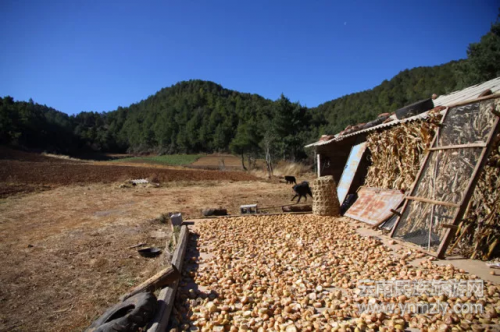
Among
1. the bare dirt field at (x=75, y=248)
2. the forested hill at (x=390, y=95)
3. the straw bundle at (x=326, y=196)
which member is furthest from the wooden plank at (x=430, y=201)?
the forested hill at (x=390, y=95)

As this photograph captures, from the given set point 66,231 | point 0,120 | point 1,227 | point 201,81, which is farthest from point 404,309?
point 201,81

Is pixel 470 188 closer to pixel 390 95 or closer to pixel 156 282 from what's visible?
pixel 156 282

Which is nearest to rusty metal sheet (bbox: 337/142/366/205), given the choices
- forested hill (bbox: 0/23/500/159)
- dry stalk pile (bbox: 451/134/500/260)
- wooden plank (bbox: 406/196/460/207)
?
wooden plank (bbox: 406/196/460/207)

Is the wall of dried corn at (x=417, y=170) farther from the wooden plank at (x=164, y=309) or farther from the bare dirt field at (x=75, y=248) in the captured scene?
the bare dirt field at (x=75, y=248)

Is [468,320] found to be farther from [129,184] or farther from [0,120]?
[0,120]

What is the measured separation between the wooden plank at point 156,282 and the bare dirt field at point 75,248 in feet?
1.54

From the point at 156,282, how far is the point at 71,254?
8.41 ft

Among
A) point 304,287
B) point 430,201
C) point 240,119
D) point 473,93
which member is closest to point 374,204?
point 430,201

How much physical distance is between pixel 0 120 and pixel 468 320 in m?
56.8

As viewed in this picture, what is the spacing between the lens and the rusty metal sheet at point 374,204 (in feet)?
17.2

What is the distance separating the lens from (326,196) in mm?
6316

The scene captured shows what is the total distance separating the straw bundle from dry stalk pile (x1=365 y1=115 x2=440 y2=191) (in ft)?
3.34

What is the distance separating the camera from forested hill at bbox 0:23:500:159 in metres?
24.9

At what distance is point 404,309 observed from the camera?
2379 millimetres
